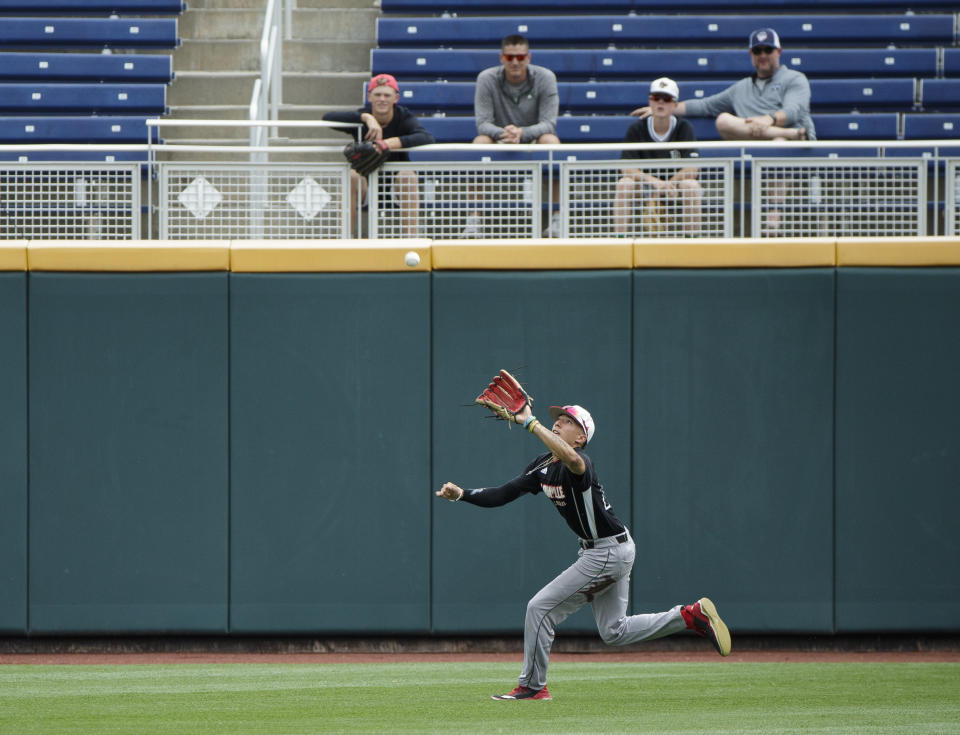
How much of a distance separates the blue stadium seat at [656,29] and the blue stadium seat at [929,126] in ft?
5.84

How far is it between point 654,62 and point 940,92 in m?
3.13

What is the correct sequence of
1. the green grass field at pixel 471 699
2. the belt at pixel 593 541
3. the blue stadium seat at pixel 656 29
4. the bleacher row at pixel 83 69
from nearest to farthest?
1. the green grass field at pixel 471 699
2. the belt at pixel 593 541
3. the bleacher row at pixel 83 69
4. the blue stadium seat at pixel 656 29

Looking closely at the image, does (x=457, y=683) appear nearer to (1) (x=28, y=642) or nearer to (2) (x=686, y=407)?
(2) (x=686, y=407)

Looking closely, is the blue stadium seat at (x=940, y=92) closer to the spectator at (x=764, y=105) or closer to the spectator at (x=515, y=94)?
the spectator at (x=764, y=105)

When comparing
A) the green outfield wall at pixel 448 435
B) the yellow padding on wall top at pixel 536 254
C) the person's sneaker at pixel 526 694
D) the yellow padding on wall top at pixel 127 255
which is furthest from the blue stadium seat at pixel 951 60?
the person's sneaker at pixel 526 694

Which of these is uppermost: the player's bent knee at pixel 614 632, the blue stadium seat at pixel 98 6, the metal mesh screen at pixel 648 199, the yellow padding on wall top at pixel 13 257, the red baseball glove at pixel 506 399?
the blue stadium seat at pixel 98 6

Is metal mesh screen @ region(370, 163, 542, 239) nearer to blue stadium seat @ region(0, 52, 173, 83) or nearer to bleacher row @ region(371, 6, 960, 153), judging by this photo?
bleacher row @ region(371, 6, 960, 153)

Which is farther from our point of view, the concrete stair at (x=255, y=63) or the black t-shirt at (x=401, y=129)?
the concrete stair at (x=255, y=63)

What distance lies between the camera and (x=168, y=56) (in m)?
14.6

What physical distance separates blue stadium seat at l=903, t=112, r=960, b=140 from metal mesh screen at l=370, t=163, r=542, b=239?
16.9ft

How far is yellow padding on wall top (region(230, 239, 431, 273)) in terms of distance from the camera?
10.6 metres

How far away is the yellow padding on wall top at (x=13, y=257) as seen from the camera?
34.7 feet

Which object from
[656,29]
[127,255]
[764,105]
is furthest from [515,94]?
[656,29]

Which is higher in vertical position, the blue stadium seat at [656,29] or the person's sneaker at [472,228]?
the blue stadium seat at [656,29]
